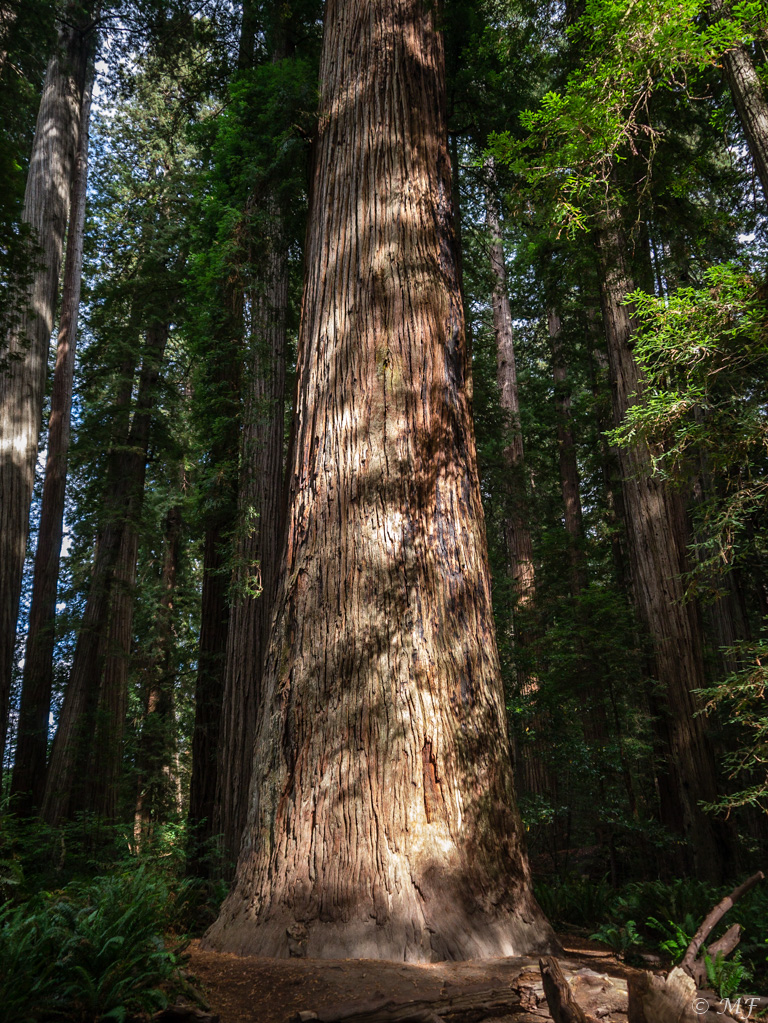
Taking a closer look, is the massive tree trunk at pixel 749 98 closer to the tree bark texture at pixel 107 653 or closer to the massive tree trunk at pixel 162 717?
the tree bark texture at pixel 107 653

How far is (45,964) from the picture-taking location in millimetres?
2451

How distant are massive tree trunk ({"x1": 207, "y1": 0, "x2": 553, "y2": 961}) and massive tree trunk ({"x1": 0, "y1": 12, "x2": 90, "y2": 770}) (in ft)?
13.1

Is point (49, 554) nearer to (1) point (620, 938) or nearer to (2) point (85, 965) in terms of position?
(2) point (85, 965)

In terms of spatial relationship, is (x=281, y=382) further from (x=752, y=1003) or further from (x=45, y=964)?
(x=752, y=1003)

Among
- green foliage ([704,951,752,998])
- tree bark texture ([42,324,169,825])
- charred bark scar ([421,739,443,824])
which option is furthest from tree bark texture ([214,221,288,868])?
tree bark texture ([42,324,169,825])

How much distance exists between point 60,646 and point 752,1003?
14714 mm

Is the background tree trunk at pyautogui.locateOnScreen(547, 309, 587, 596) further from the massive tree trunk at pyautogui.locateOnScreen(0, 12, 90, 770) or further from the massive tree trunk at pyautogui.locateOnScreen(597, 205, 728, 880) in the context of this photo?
the massive tree trunk at pyautogui.locateOnScreen(0, 12, 90, 770)

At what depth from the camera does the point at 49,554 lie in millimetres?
11711

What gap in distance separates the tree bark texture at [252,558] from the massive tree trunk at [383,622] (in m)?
2.71

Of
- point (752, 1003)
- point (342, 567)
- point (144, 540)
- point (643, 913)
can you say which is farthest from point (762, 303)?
point (144, 540)

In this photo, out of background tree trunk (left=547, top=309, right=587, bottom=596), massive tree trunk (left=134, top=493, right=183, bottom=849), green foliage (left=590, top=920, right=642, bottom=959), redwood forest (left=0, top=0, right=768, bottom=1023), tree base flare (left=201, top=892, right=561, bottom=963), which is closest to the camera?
tree base flare (left=201, top=892, right=561, bottom=963)

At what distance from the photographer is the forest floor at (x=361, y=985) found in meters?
2.36

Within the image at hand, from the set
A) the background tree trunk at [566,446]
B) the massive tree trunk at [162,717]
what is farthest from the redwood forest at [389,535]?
the background tree trunk at [566,446]

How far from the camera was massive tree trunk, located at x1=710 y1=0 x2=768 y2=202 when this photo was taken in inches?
212
